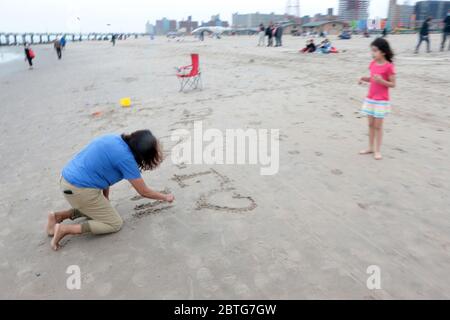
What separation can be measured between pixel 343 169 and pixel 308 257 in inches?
72.4

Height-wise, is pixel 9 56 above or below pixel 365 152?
above

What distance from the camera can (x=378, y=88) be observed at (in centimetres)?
420

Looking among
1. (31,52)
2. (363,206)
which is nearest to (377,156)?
(363,206)

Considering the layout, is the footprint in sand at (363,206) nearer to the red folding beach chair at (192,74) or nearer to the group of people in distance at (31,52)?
the red folding beach chair at (192,74)

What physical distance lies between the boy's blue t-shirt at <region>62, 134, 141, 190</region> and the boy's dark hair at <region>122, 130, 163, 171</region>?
0.16 feet

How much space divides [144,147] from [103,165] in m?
0.42

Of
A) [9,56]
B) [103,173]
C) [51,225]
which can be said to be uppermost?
[9,56]

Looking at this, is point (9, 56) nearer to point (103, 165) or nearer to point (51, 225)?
point (51, 225)

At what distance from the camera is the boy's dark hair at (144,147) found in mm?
2826

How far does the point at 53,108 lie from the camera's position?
914 cm

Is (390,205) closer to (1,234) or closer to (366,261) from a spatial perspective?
(366,261)

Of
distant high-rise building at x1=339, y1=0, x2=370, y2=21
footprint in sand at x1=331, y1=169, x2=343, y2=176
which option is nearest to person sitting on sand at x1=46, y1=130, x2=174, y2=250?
footprint in sand at x1=331, y1=169, x2=343, y2=176
